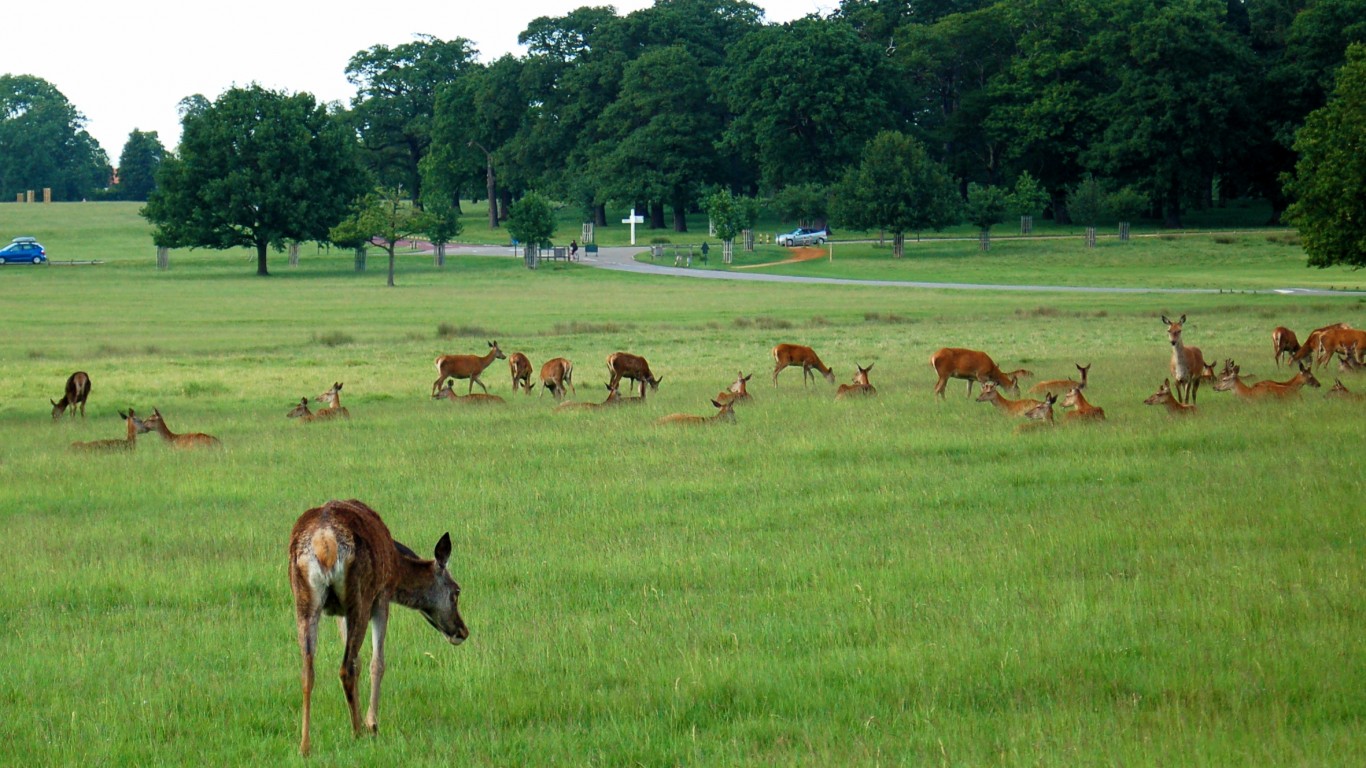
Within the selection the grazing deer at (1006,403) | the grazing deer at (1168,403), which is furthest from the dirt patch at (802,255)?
the grazing deer at (1168,403)

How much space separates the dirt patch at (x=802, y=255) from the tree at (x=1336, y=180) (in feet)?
125

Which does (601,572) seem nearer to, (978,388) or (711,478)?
(711,478)

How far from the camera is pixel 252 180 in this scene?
73.2 m

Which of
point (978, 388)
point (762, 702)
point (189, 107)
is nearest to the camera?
point (762, 702)

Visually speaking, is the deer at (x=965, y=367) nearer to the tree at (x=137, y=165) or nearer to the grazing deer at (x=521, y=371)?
the grazing deer at (x=521, y=371)

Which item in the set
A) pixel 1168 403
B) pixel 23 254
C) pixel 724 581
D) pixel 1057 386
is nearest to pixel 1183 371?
pixel 1057 386

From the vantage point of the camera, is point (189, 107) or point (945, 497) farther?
point (189, 107)

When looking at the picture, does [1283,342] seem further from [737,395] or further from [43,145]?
[43,145]

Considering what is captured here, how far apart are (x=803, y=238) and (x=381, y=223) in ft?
98.1

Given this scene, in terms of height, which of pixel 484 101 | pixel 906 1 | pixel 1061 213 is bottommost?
pixel 1061 213

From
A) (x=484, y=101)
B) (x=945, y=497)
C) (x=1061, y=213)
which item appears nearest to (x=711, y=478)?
(x=945, y=497)

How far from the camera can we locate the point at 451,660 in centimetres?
744

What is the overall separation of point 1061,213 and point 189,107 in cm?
11788

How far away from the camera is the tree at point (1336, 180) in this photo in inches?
1505
